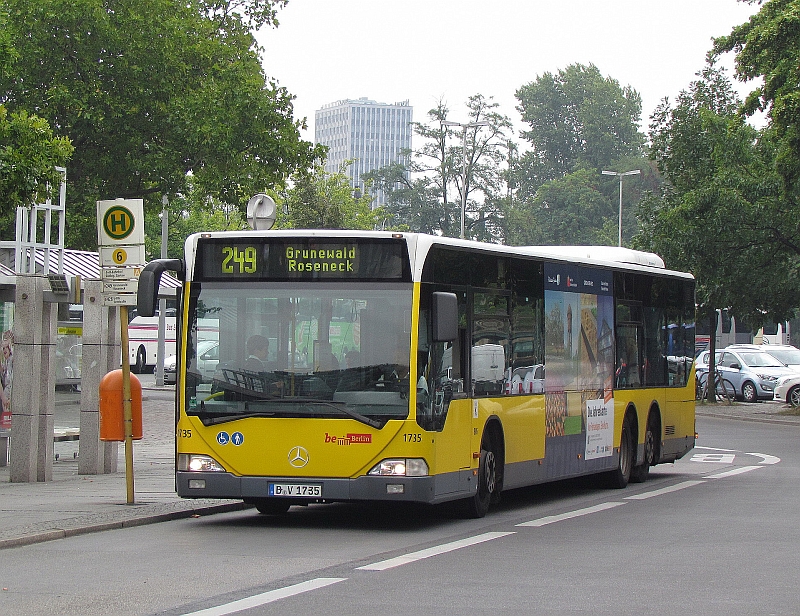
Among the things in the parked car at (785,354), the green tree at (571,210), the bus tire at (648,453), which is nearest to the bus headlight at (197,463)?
the bus tire at (648,453)

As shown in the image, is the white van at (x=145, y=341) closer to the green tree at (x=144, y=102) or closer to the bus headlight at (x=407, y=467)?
the green tree at (x=144, y=102)

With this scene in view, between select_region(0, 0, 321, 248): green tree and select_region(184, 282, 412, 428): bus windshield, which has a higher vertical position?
select_region(0, 0, 321, 248): green tree

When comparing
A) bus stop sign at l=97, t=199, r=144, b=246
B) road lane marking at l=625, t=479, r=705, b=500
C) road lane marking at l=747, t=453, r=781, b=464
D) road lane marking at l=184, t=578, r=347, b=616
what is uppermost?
bus stop sign at l=97, t=199, r=144, b=246

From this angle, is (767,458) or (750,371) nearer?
(767,458)

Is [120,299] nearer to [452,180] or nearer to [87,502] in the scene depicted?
[87,502]

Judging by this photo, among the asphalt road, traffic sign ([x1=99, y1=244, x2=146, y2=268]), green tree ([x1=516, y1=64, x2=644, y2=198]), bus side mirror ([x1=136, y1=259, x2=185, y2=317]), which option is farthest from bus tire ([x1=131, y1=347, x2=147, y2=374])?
green tree ([x1=516, y1=64, x2=644, y2=198])

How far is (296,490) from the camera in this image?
1255 centimetres

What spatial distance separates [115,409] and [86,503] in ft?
3.21

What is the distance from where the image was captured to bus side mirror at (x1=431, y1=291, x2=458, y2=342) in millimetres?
12367

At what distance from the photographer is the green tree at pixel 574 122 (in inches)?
4761

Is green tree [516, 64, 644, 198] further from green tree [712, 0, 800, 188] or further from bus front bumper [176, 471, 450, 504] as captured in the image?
bus front bumper [176, 471, 450, 504]

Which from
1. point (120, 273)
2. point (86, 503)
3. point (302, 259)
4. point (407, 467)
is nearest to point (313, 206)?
point (120, 273)

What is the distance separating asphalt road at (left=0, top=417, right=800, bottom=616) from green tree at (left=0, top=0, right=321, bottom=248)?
60.9 feet

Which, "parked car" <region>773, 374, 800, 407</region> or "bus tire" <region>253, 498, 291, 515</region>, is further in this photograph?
"parked car" <region>773, 374, 800, 407</region>
